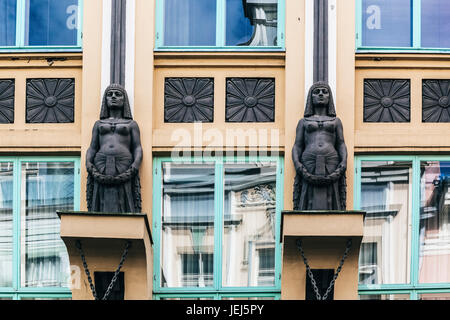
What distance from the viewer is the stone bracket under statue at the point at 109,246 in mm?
21719

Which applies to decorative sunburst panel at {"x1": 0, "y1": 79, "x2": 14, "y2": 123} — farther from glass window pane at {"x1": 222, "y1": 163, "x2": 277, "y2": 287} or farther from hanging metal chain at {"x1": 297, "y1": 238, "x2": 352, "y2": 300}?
hanging metal chain at {"x1": 297, "y1": 238, "x2": 352, "y2": 300}

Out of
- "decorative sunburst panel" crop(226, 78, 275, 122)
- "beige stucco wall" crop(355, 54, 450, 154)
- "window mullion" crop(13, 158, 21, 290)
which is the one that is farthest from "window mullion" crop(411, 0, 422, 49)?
"window mullion" crop(13, 158, 21, 290)

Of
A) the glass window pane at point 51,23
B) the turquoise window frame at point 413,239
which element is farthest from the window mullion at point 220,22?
the turquoise window frame at point 413,239

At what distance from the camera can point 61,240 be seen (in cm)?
2295

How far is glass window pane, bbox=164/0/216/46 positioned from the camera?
23.4 meters

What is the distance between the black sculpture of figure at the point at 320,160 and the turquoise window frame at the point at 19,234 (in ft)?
10.5

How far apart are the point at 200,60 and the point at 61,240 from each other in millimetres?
3320

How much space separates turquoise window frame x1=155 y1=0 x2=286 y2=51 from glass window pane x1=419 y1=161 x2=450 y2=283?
2.84 m

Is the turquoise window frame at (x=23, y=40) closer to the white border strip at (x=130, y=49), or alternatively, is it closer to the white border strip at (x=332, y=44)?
the white border strip at (x=130, y=49)
